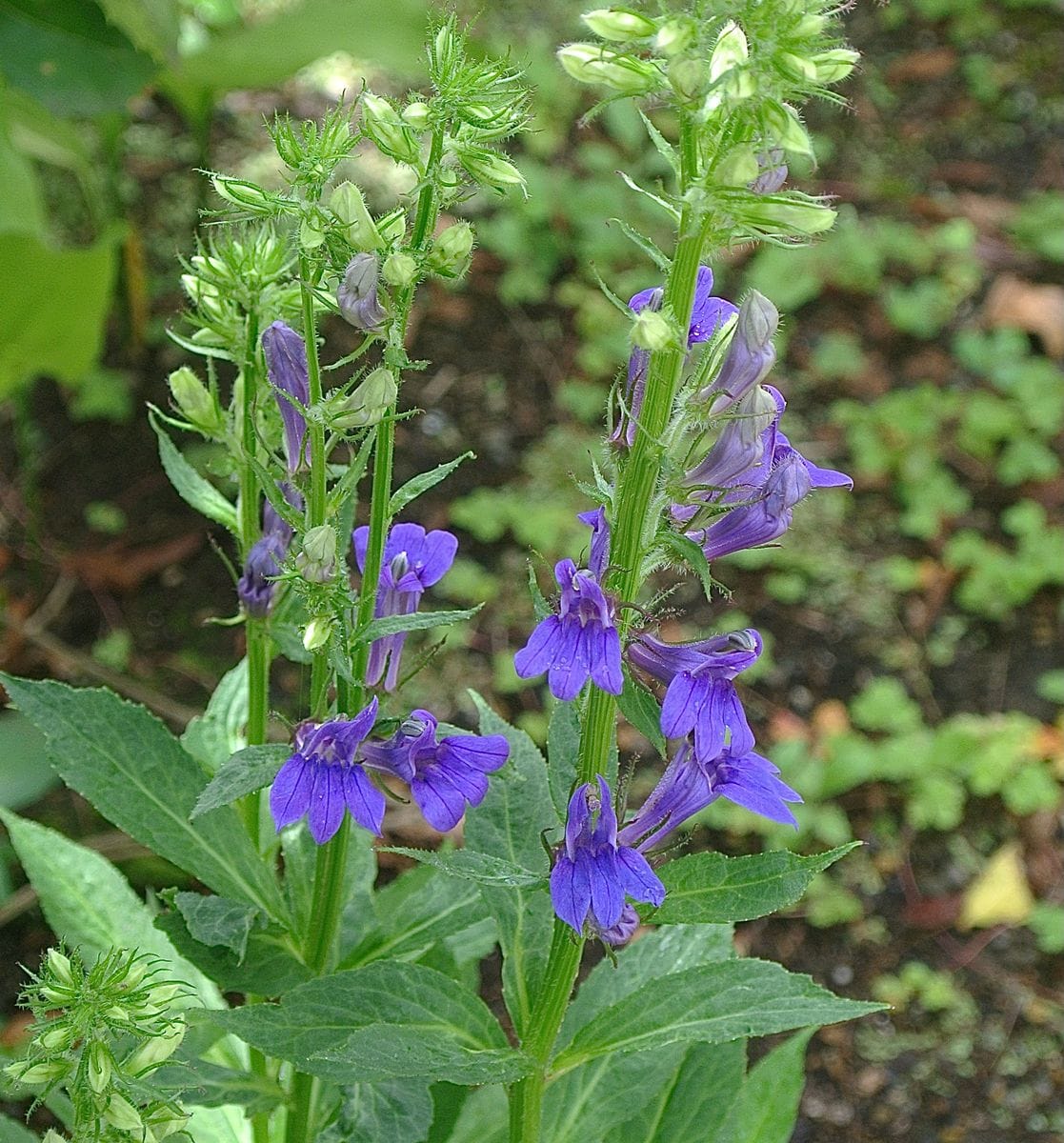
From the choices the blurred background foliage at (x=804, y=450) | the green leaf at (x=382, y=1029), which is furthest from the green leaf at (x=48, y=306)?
the green leaf at (x=382, y=1029)

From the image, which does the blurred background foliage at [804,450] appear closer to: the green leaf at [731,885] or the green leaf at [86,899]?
the green leaf at [86,899]

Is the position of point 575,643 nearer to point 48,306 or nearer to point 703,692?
point 703,692

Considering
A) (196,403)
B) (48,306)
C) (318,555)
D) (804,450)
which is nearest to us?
(318,555)

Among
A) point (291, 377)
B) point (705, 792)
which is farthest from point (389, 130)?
point (705, 792)

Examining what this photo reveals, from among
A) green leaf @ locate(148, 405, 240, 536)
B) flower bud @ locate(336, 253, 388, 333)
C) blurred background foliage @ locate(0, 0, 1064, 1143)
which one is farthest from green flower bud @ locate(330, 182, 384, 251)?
blurred background foliage @ locate(0, 0, 1064, 1143)

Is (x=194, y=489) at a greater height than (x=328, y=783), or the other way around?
(x=194, y=489)

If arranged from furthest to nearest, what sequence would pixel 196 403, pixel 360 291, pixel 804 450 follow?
pixel 804 450, pixel 196 403, pixel 360 291

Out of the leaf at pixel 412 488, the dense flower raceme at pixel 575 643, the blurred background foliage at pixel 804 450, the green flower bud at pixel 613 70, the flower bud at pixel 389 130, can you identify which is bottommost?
the blurred background foliage at pixel 804 450

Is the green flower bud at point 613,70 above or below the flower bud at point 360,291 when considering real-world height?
above
